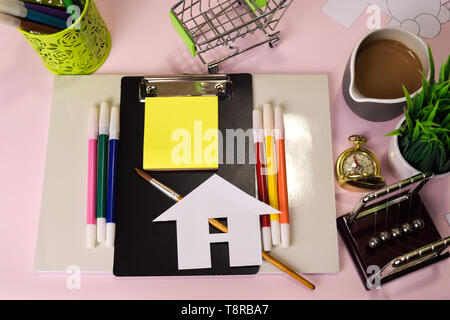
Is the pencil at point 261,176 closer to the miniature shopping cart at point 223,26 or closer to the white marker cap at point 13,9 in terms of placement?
the miniature shopping cart at point 223,26

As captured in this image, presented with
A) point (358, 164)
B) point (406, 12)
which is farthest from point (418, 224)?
point (406, 12)

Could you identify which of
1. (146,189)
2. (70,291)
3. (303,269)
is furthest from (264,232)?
(70,291)

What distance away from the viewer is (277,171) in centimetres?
60

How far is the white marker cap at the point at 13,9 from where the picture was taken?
512 millimetres

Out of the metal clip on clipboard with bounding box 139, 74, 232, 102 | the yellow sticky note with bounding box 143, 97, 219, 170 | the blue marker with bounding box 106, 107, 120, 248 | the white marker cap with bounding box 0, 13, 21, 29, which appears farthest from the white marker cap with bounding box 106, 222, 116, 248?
the white marker cap with bounding box 0, 13, 21, 29

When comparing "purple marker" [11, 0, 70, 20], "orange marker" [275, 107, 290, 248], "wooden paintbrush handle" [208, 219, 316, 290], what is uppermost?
"purple marker" [11, 0, 70, 20]

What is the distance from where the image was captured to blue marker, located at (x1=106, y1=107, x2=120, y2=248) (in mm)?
587

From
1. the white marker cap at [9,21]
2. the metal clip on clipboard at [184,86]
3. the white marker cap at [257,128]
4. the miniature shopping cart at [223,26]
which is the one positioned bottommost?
the white marker cap at [257,128]

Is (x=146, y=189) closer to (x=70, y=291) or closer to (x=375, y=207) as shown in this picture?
(x=70, y=291)

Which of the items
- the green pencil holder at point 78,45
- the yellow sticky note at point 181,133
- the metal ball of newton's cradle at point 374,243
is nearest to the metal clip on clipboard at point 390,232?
the metal ball of newton's cradle at point 374,243

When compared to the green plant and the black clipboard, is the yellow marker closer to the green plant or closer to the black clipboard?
the black clipboard

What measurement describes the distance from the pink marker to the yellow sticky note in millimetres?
76

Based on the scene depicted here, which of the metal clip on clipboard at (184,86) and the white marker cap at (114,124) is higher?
the metal clip on clipboard at (184,86)
